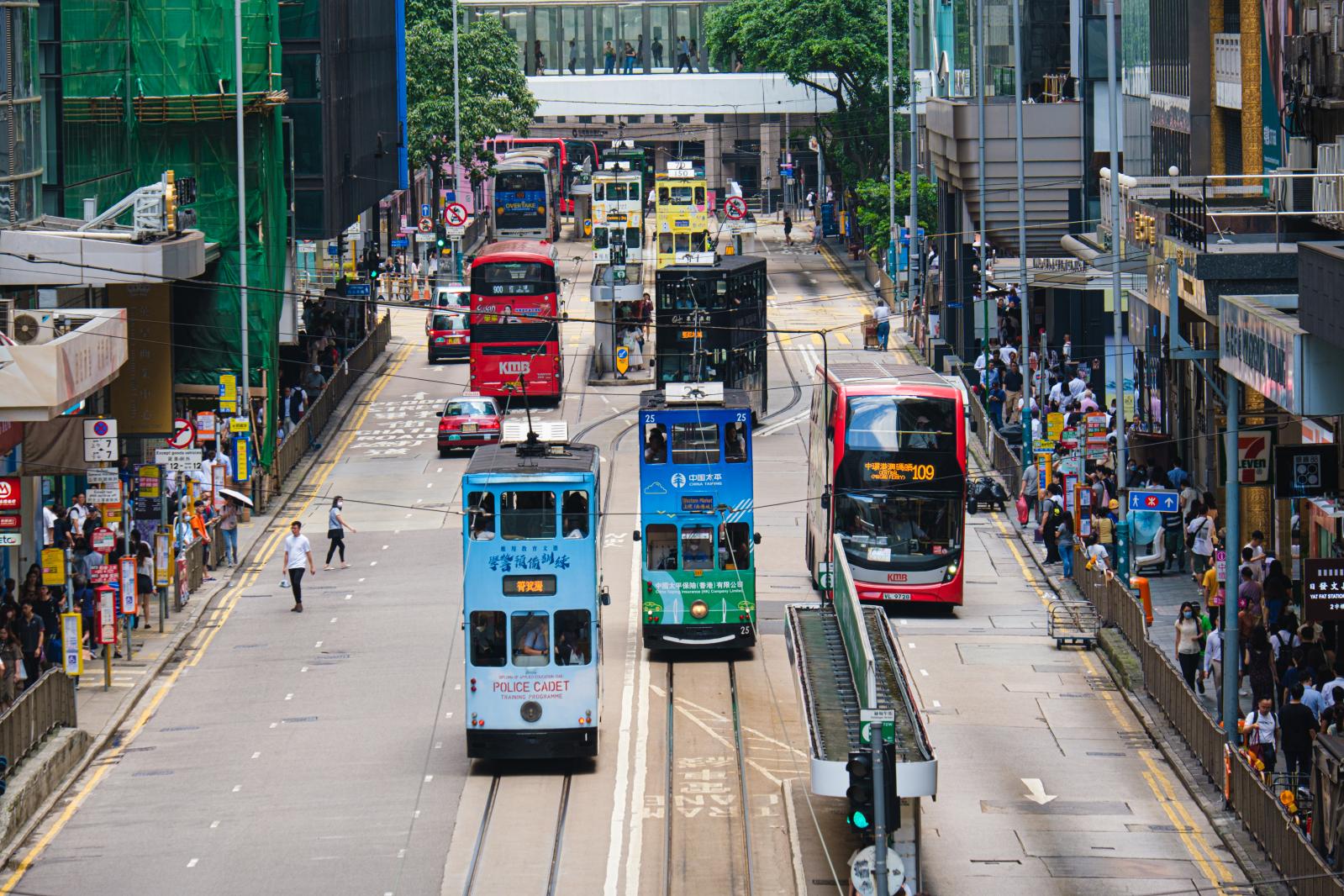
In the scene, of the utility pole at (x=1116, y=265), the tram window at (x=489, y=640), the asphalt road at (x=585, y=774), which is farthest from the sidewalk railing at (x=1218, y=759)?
the tram window at (x=489, y=640)

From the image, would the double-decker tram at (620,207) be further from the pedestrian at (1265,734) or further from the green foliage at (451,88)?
the pedestrian at (1265,734)

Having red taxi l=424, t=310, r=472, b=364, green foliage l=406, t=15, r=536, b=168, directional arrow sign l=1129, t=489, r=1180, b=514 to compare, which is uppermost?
green foliage l=406, t=15, r=536, b=168

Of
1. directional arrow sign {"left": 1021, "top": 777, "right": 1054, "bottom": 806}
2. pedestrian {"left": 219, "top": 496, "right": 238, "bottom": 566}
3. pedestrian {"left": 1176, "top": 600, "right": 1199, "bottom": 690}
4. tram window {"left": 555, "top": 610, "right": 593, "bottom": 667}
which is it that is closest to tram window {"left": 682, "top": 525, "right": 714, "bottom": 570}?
tram window {"left": 555, "top": 610, "right": 593, "bottom": 667}

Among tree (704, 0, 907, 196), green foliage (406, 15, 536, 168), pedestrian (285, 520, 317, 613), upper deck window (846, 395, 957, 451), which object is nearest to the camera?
upper deck window (846, 395, 957, 451)

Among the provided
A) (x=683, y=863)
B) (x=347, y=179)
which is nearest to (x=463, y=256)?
(x=347, y=179)

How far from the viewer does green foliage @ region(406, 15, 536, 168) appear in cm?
8394

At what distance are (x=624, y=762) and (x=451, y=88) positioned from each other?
60.2 metres

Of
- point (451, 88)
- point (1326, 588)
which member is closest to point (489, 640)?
point (1326, 588)

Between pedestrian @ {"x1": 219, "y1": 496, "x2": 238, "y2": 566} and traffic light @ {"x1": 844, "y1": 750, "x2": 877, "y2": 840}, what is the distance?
74.5ft

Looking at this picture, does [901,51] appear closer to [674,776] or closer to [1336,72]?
[1336,72]

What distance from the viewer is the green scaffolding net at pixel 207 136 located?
155 feet

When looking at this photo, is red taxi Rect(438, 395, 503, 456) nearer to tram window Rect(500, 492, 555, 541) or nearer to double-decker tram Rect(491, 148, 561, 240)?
tram window Rect(500, 492, 555, 541)

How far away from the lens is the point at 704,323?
173ft

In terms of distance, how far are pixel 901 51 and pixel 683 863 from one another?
69.2m
